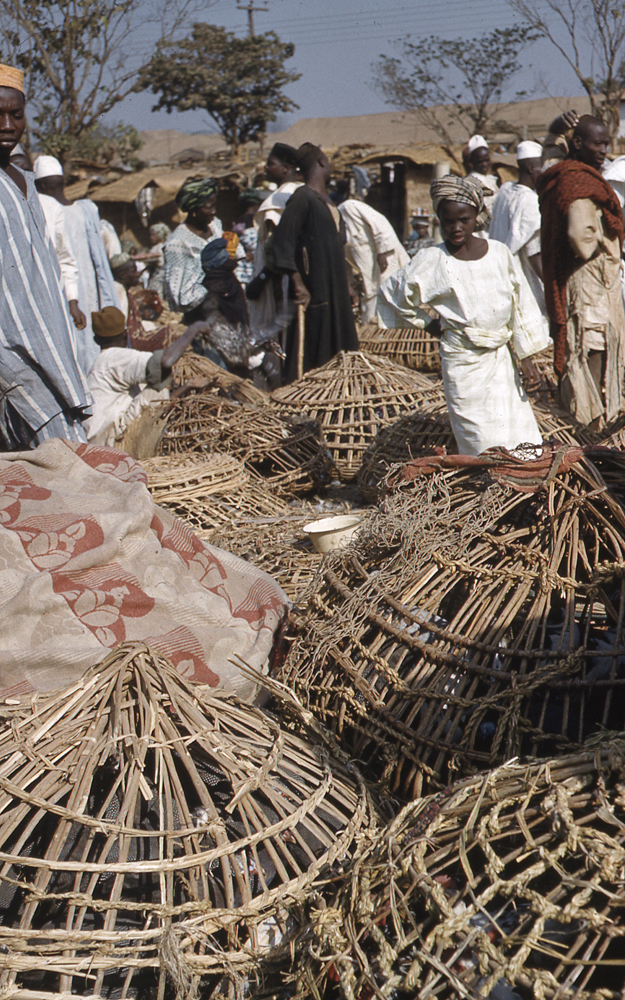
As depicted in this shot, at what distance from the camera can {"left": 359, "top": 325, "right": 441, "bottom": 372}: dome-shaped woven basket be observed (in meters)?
7.31

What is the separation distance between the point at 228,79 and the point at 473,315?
27281mm

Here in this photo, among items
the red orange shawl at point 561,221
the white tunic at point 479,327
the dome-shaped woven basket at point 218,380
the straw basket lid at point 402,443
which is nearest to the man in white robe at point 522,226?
the red orange shawl at point 561,221

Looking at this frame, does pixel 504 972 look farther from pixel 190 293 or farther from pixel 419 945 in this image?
pixel 190 293

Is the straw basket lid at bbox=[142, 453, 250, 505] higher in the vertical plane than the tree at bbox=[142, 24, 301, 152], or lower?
lower

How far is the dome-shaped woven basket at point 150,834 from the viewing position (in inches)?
56.8

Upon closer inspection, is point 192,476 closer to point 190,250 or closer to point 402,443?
point 402,443

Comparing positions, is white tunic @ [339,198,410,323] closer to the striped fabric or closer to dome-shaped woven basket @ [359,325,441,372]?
dome-shaped woven basket @ [359,325,441,372]

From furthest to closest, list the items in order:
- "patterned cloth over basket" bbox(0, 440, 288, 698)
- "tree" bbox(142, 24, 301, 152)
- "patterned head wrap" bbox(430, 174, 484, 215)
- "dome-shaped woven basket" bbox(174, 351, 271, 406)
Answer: "tree" bbox(142, 24, 301, 152) → "dome-shaped woven basket" bbox(174, 351, 271, 406) → "patterned head wrap" bbox(430, 174, 484, 215) → "patterned cloth over basket" bbox(0, 440, 288, 698)

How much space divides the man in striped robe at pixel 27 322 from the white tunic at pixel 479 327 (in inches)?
58.0

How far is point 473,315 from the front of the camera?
3.99 metres

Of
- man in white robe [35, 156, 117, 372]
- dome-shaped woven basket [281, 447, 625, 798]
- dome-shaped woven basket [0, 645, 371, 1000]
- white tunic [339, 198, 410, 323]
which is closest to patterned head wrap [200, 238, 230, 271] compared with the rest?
man in white robe [35, 156, 117, 372]

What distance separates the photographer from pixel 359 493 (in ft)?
16.3

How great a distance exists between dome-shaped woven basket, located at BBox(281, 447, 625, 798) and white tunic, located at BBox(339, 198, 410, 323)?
598 cm

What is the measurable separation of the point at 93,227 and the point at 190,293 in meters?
0.89
